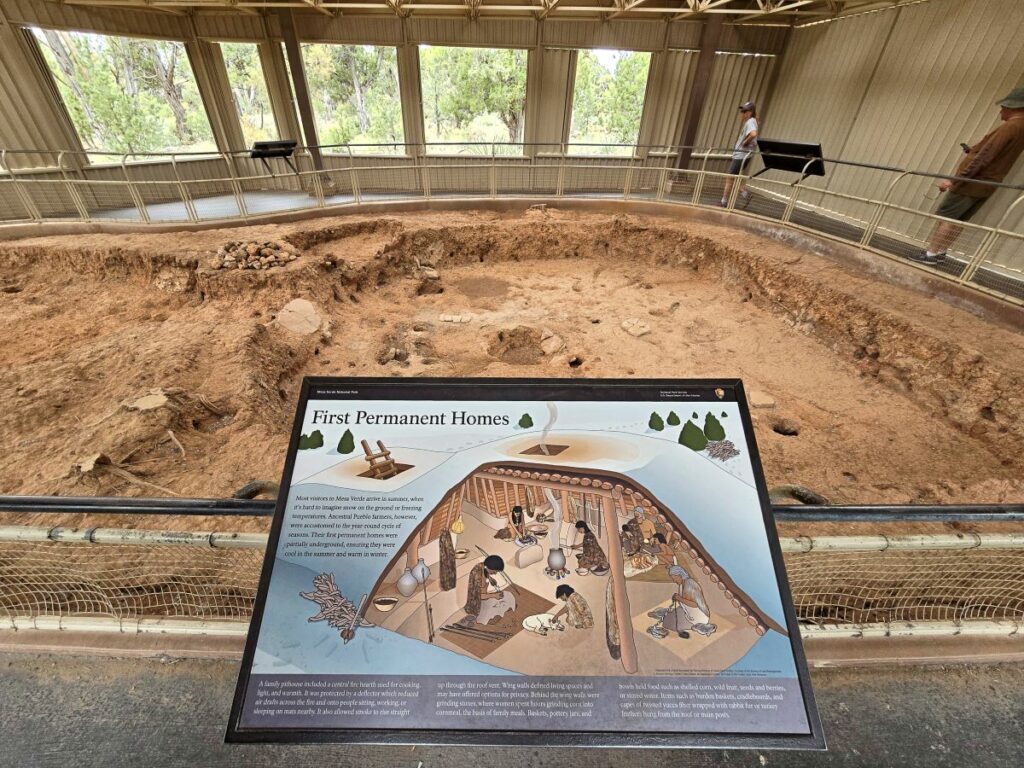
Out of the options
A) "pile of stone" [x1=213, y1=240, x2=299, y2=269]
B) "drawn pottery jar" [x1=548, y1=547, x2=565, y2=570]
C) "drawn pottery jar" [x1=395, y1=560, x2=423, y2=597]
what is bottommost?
"pile of stone" [x1=213, y1=240, x2=299, y2=269]

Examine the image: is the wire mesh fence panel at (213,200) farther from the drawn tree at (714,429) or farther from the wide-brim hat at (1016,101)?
the wide-brim hat at (1016,101)

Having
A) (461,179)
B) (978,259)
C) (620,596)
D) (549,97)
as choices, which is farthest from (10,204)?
(978,259)

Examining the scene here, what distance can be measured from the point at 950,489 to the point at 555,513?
458 centimetres

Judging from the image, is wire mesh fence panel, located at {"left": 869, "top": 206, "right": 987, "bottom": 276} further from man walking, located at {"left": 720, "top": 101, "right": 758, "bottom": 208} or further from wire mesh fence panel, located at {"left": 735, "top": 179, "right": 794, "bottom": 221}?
man walking, located at {"left": 720, "top": 101, "right": 758, "bottom": 208}

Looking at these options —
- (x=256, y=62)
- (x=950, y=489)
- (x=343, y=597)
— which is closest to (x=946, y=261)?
(x=950, y=489)

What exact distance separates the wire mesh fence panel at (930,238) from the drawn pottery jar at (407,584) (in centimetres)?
721

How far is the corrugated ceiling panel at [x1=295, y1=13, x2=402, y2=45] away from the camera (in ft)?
33.3

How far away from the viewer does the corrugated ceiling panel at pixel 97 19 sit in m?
8.05

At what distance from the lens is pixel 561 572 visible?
145 cm

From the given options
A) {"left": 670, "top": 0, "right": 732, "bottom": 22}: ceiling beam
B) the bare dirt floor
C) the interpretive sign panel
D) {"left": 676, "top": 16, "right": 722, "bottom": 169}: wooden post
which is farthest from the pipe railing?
the interpretive sign panel

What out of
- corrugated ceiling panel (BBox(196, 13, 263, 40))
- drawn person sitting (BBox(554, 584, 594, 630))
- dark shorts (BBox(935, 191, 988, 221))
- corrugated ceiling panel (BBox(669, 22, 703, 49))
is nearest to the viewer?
drawn person sitting (BBox(554, 584, 594, 630))

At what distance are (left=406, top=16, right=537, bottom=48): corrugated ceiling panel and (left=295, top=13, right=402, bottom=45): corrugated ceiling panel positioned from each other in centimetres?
41

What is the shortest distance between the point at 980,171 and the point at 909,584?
6.41 m

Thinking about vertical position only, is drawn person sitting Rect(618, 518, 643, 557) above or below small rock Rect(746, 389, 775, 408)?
above
